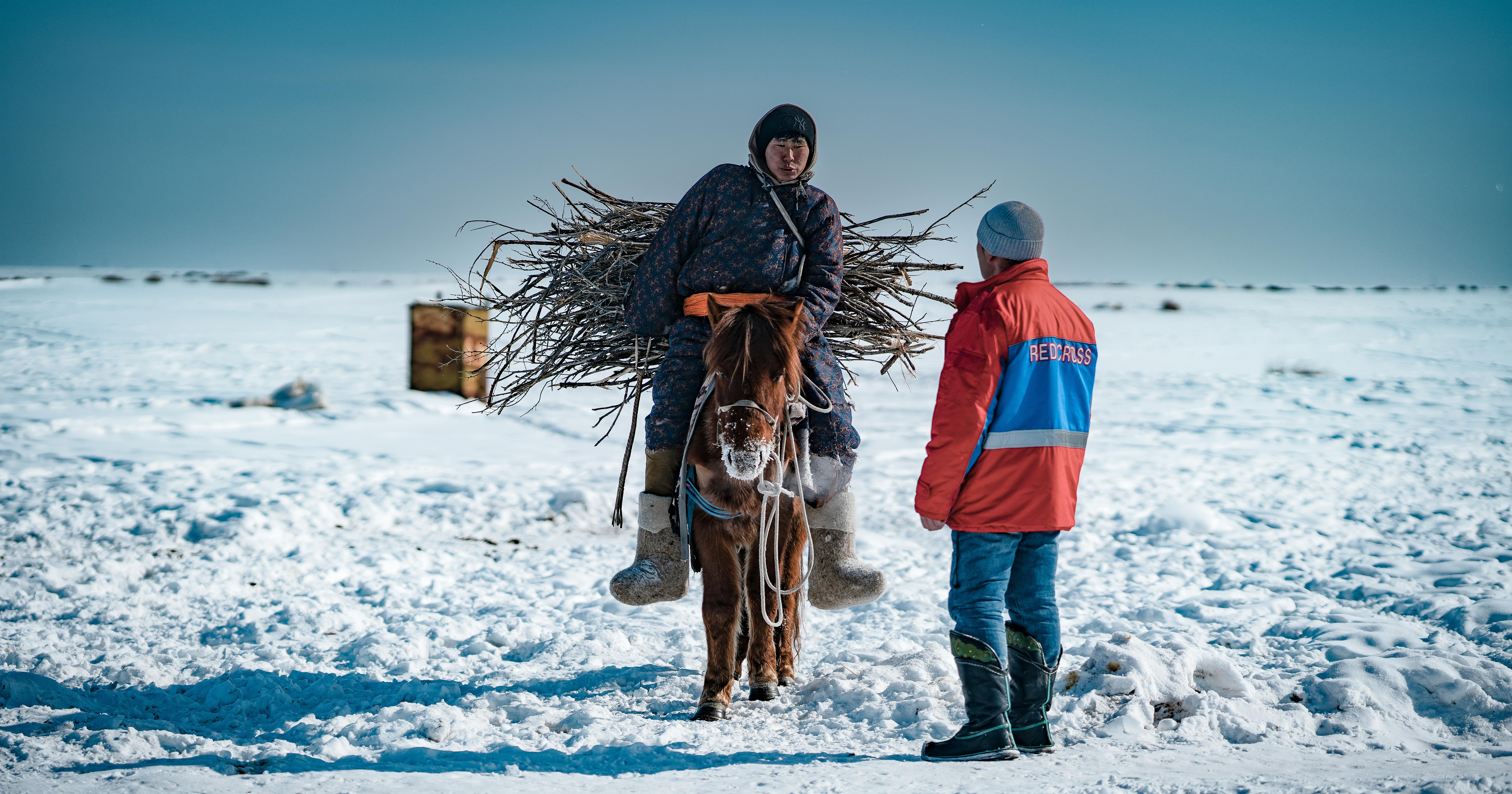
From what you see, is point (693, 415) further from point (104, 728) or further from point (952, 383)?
point (104, 728)

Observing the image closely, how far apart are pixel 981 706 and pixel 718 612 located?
1082mm

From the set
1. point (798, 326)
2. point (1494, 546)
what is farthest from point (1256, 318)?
point (798, 326)

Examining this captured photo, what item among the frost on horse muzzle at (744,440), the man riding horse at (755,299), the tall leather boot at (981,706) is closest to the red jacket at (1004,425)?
the tall leather boot at (981,706)

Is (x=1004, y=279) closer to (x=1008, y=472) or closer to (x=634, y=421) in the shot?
(x=1008, y=472)

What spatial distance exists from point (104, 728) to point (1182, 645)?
4101 mm

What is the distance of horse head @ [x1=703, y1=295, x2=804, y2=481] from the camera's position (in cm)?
302

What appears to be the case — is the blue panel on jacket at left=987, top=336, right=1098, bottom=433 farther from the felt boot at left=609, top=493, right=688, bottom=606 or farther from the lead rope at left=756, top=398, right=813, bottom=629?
the felt boot at left=609, top=493, right=688, bottom=606

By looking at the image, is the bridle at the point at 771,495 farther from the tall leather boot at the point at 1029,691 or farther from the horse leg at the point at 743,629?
the tall leather boot at the point at 1029,691

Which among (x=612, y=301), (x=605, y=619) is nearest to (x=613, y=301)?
(x=612, y=301)

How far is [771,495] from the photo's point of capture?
3.29 metres

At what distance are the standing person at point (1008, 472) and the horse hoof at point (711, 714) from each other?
85 cm

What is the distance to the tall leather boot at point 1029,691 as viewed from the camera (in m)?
2.94

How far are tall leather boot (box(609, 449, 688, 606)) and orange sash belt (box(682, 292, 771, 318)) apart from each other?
0.57m

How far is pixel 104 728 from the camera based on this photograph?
3.28m
